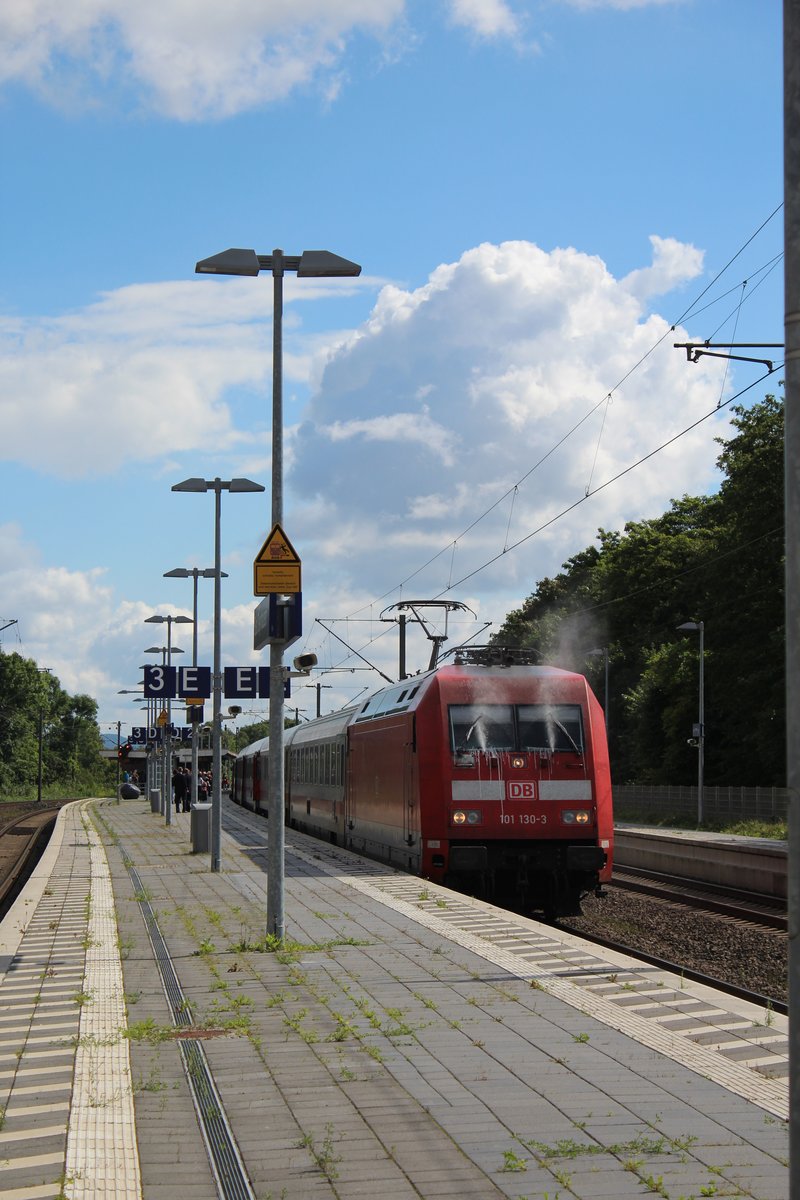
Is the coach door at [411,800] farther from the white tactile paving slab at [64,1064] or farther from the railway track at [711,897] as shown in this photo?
the white tactile paving slab at [64,1064]

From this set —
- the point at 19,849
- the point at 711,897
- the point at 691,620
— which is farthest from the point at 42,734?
the point at 711,897

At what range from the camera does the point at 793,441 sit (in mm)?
4293

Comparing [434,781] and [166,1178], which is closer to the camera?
[166,1178]

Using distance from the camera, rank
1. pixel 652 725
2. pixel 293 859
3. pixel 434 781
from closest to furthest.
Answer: pixel 434 781
pixel 293 859
pixel 652 725

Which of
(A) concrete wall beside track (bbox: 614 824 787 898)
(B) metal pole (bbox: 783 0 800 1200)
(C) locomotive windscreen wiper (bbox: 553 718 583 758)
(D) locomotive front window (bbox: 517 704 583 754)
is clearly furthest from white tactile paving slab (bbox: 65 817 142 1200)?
(A) concrete wall beside track (bbox: 614 824 787 898)

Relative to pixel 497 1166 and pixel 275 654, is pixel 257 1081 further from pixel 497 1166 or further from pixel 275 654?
pixel 275 654

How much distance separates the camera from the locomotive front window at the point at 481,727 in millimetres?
18453

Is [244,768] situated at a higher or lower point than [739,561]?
lower

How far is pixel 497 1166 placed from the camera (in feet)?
19.8

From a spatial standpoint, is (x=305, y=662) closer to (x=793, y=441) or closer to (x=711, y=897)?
(x=711, y=897)

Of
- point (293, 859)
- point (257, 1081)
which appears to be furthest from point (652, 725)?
point (257, 1081)

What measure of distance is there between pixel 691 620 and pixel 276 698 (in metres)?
55.5

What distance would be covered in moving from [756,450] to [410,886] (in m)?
33.3

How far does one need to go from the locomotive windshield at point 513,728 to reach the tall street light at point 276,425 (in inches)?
186
